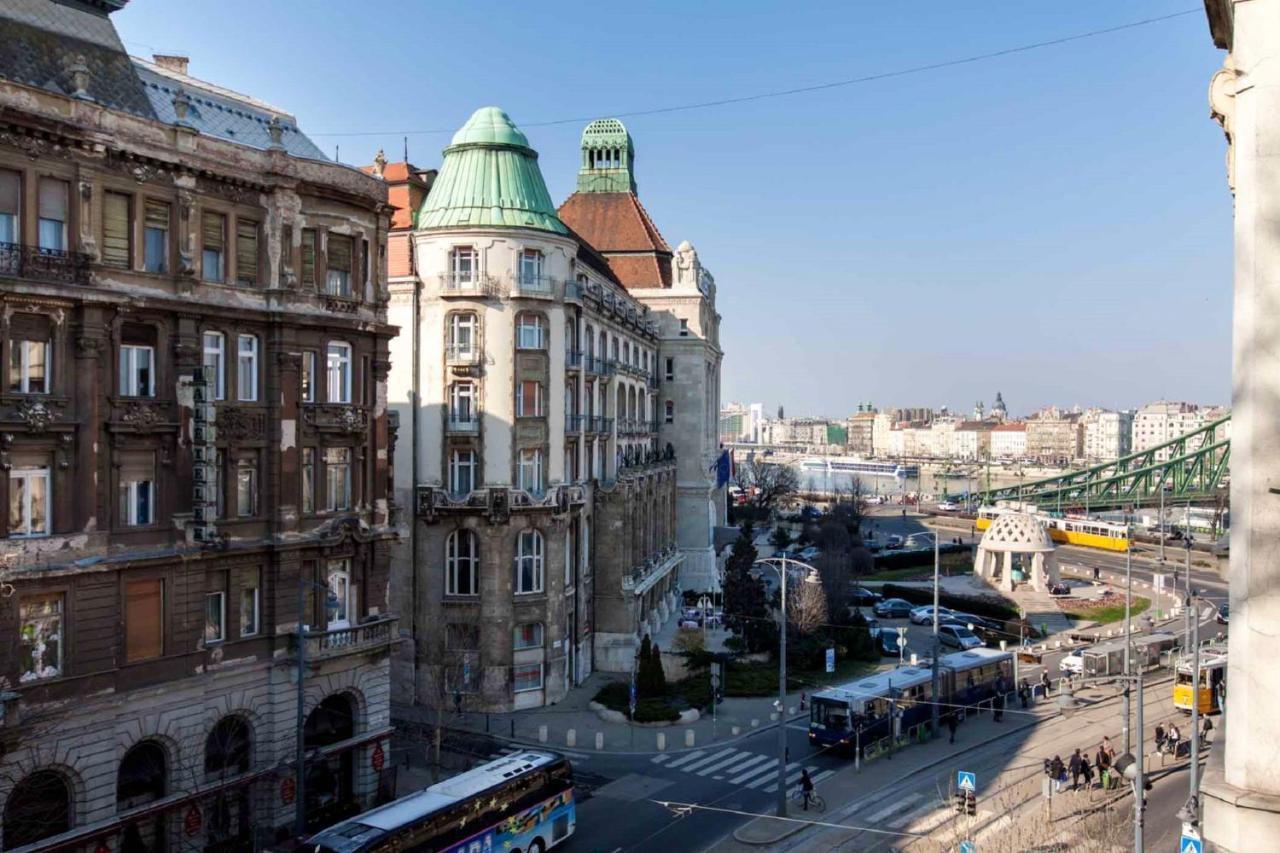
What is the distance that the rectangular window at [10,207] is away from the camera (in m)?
27.0

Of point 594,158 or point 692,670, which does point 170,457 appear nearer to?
point 692,670

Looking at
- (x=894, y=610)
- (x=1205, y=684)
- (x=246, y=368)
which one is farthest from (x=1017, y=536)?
(x=246, y=368)

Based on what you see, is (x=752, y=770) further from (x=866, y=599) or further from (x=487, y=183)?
(x=866, y=599)

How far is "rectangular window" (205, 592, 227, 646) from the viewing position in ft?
106

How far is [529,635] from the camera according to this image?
175 feet

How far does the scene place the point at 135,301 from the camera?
97.1 feet

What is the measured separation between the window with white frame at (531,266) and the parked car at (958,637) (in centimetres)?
3622

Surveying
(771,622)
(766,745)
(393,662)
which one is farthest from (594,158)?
(766,745)

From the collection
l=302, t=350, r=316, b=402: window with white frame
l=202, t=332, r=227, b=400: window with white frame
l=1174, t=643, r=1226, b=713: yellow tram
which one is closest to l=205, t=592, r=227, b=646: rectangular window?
l=202, t=332, r=227, b=400: window with white frame

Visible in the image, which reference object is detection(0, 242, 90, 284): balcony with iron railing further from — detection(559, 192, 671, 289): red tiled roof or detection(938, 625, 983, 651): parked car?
detection(559, 192, 671, 289): red tiled roof

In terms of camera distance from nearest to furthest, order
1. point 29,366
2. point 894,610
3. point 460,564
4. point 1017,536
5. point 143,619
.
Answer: point 29,366, point 143,619, point 460,564, point 894,610, point 1017,536

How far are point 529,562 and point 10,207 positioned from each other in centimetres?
3063

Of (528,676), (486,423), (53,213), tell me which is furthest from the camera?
(528,676)

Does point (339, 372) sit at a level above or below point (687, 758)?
above
